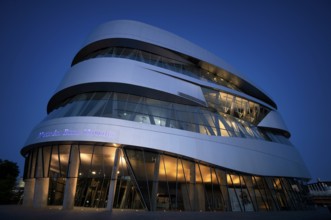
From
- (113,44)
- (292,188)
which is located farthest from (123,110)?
(292,188)

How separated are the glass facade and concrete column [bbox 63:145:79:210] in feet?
0.40

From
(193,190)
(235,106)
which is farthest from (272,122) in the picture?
(193,190)

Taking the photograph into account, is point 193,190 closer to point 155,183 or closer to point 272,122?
point 155,183

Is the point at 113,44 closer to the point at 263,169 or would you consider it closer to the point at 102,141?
the point at 102,141

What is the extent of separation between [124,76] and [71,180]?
11991mm

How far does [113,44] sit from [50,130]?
47.5 feet

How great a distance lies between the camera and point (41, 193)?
75.2ft

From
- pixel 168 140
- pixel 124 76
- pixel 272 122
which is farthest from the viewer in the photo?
pixel 272 122

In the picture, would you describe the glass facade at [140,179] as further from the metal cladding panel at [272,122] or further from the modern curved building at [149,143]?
the metal cladding panel at [272,122]

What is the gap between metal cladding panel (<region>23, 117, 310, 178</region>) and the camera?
70.1ft

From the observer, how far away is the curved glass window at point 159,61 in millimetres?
30384

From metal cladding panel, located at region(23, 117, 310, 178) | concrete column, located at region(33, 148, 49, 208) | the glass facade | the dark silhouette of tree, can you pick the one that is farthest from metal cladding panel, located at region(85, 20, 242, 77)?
the dark silhouette of tree

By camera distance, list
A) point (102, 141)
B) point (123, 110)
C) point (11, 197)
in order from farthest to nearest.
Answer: point (11, 197)
point (123, 110)
point (102, 141)

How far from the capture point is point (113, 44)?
1224 inches
